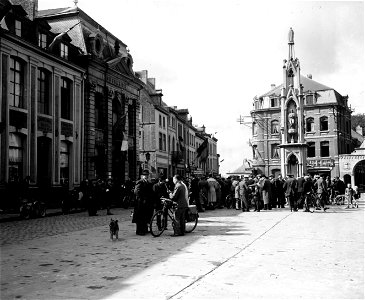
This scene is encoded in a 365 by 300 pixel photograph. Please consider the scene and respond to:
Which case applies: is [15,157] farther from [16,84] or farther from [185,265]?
[185,265]

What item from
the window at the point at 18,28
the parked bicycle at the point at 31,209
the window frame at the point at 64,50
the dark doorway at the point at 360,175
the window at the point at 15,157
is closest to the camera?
the parked bicycle at the point at 31,209

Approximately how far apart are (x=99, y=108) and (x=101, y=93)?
1080mm

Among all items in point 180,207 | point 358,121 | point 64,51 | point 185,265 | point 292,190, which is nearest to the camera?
point 185,265

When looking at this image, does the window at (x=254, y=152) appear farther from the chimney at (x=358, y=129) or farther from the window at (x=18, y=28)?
the window at (x=18, y=28)

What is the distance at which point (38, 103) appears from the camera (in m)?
23.7

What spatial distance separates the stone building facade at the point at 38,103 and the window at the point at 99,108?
2.27 m

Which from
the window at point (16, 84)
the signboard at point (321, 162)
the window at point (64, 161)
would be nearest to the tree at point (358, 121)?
the signboard at point (321, 162)

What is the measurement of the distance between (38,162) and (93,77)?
8.39 meters

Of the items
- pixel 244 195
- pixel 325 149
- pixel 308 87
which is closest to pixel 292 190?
pixel 244 195

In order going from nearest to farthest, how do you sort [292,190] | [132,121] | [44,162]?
[292,190] → [44,162] → [132,121]

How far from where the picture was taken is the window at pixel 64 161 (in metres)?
25.8

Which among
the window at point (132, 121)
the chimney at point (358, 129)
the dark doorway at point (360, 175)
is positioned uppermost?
the chimney at point (358, 129)

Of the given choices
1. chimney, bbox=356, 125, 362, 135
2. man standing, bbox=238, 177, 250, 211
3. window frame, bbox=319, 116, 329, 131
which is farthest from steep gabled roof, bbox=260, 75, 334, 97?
man standing, bbox=238, 177, 250, 211

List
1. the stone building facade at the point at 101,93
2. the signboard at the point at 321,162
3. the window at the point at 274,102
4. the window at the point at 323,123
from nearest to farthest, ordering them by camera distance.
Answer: the stone building facade at the point at 101,93
the signboard at the point at 321,162
the window at the point at 323,123
the window at the point at 274,102
